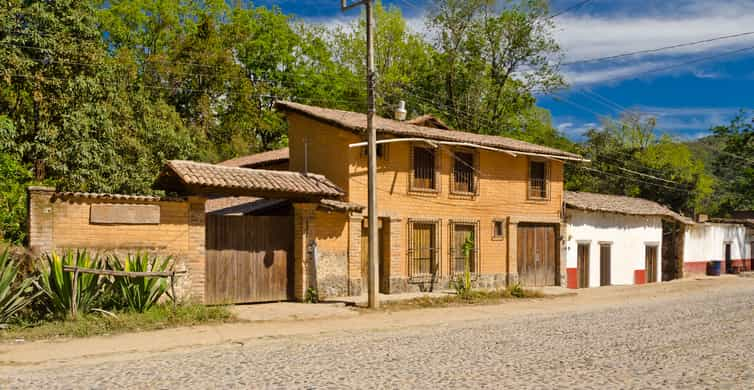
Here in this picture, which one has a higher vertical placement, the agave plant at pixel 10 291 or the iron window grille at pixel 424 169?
the iron window grille at pixel 424 169

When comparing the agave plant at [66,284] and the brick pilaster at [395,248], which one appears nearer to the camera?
the agave plant at [66,284]

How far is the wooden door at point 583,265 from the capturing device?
87.3 feet

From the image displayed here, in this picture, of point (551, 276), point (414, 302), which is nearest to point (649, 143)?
point (551, 276)

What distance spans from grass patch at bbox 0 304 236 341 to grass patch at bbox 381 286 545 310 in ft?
16.0

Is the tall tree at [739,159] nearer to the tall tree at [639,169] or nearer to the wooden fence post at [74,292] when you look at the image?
the tall tree at [639,169]

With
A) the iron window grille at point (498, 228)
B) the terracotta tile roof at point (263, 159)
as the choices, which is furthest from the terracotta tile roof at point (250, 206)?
the iron window grille at point (498, 228)

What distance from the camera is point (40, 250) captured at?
12766mm

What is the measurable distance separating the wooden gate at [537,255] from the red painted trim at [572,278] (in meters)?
0.75

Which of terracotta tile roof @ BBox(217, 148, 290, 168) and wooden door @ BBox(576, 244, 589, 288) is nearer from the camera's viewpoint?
terracotta tile roof @ BBox(217, 148, 290, 168)

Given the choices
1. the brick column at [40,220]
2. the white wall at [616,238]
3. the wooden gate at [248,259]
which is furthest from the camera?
the white wall at [616,238]

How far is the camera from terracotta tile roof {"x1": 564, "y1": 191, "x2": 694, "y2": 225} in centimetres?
2659

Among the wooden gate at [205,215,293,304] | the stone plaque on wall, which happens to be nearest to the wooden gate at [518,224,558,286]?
the wooden gate at [205,215,293,304]

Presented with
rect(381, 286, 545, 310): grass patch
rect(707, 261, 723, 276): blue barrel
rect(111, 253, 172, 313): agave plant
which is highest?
rect(111, 253, 172, 313): agave plant

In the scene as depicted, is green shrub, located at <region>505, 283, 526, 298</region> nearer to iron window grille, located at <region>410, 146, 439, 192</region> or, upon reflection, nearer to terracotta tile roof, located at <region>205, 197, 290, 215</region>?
iron window grille, located at <region>410, 146, 439, 192</region>
